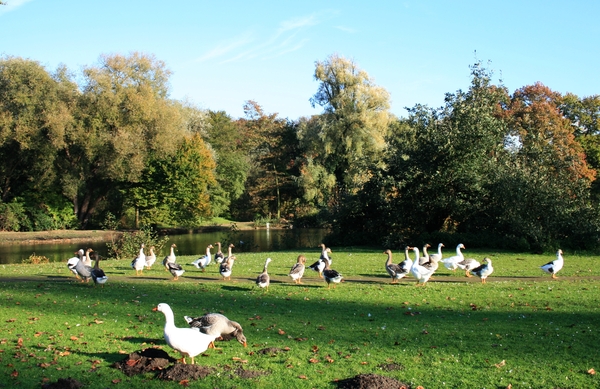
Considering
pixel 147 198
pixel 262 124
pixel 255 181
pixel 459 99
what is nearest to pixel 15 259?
pixel 147 198

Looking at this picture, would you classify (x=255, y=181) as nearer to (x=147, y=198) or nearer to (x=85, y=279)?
(x=147, y=198)

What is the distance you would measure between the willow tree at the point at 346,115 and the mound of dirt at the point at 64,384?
166 ft

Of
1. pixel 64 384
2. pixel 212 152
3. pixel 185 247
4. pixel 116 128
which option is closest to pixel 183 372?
pixel 64 384

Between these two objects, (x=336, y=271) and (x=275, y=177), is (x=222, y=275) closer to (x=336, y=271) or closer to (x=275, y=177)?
(x=336, y=271)

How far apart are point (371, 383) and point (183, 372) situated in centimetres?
321

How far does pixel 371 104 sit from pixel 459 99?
24.3m

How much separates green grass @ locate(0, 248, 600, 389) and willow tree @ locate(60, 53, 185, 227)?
39.6 m

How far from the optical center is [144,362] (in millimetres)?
9547

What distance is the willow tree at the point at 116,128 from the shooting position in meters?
59.6

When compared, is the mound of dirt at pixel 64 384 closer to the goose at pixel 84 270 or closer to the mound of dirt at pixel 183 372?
the mound of dirt at pixel 183 372

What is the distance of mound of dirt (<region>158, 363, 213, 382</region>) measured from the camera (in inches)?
359

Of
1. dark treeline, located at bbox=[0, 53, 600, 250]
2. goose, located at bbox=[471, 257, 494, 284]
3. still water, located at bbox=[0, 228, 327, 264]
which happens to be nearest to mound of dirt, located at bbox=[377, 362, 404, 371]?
goose, located at bbox=[471, 257, 494, 284]

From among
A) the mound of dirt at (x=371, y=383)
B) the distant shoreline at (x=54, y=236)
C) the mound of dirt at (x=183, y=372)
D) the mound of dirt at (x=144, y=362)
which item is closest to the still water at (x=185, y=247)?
the distant shoreline at (x=54, y=236)

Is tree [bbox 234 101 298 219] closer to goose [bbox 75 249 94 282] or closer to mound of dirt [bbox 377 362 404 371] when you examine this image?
goose [bbox 75 249 94 282]
